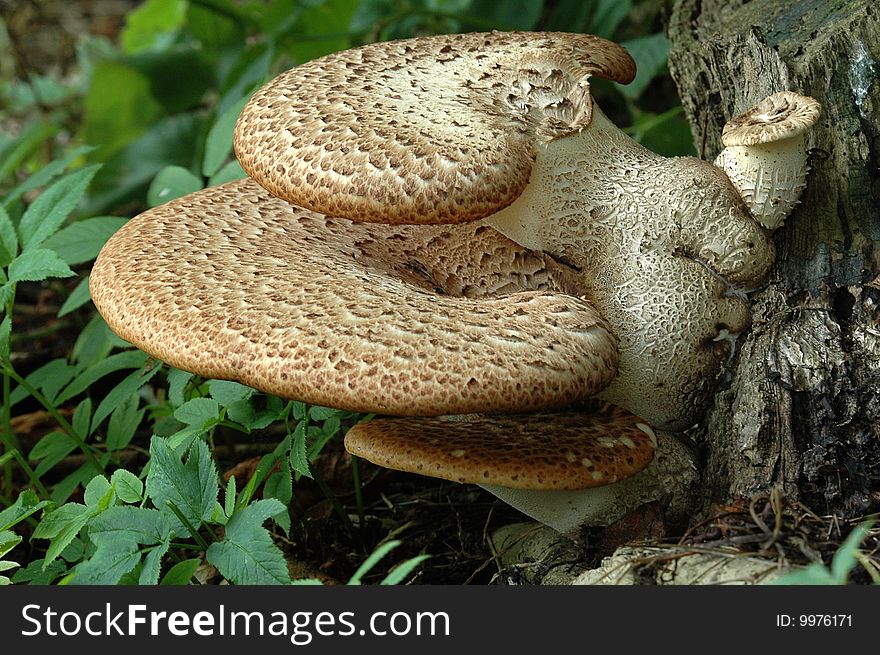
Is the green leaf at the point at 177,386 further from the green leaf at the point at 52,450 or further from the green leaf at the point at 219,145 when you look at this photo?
the green leaf at the point at 219,145

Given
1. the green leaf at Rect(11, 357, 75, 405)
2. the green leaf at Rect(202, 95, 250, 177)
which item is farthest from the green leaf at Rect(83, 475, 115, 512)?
the green leaf at Rect(202, 95, 250, 177)

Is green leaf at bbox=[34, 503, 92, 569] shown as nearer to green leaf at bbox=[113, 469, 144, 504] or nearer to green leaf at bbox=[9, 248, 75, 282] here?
green leaf at bbox=[113, 469, 144, 504]

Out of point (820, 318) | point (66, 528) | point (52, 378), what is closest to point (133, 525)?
point (66, 528)

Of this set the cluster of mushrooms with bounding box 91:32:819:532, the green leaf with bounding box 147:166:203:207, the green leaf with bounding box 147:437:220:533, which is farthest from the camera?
the green leaf with bounding box 147:166:203:207

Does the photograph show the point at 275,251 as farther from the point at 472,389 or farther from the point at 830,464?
the point at 830,464

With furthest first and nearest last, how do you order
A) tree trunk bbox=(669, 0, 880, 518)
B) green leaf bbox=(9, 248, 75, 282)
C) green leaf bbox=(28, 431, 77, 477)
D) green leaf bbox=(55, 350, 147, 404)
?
green leaf bbox=(55, 350, 147, 404) → green leaf bbox=(28, 431, 77, 477) → green leaf bbox=(9, 248, 75, 282) → tree trunk bbox=(669, 0, 880, 518)

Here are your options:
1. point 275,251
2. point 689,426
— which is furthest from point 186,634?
point 689,426

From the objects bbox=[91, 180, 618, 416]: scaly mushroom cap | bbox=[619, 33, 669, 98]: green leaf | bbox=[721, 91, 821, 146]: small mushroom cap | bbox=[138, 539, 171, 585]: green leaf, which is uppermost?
bbox=[721, 91, 821, 146]: small mushroom cap
